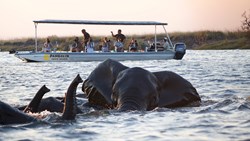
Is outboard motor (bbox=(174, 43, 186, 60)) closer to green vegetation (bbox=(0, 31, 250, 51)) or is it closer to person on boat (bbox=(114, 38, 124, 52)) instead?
person on boat (bbox=(114, 38, 124, 52))

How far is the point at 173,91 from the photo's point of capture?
28.6 feet

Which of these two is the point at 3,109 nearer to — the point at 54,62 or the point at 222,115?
the point at 222,115

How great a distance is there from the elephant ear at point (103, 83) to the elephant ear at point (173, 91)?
673 mm

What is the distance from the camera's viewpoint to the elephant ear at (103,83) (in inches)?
350

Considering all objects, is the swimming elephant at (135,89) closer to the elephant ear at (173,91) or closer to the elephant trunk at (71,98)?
the elephant ear at (173,91)

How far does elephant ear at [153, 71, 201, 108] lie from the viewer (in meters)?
8.65

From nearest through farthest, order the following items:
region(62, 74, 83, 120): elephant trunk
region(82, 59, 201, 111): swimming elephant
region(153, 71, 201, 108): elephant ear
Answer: region(62, 74, 83, 120): elephant trunk → region(82, 59, 201, 111): swimming elephant → region(153, 71, 201, 108): elephant ear

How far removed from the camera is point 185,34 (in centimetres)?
7956

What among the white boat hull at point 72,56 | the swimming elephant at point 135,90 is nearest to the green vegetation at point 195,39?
the white boat hull at point 72,56

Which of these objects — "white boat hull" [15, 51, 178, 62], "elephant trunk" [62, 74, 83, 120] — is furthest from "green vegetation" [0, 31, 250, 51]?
"elephant trunk" [62, 74, 83, 120]

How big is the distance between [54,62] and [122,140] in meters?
26.6

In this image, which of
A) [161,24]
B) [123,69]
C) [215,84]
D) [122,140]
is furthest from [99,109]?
[161,24]

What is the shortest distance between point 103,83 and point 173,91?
112 centimetres

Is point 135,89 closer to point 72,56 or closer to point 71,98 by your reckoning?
point 71,98
